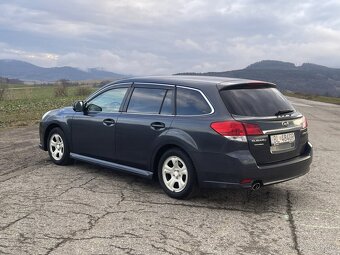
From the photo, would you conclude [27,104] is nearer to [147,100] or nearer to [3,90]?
[3,90]

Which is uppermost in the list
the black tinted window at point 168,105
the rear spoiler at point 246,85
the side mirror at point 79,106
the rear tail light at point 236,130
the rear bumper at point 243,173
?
the rear spoiler at point 246,85

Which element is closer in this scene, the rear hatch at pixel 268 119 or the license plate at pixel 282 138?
the rear hatch at pixel 268 119

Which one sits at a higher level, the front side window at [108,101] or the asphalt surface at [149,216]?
the front side window at [108,101]

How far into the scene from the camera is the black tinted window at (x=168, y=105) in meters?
5.88

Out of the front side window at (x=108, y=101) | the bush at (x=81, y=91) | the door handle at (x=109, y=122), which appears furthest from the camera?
the bush at (x=81, y=91)

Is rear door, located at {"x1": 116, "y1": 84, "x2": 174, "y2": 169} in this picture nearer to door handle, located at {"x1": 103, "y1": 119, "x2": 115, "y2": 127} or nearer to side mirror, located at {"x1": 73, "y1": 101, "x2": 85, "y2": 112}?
door handle, located at {"x1": 103, "y1": 119, "x2": 115, "y2": 127}

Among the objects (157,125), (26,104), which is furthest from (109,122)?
(26,104)

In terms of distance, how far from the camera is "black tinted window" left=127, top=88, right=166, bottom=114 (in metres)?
6.09

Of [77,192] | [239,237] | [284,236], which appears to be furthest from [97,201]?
[284,236]

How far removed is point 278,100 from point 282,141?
66 cm

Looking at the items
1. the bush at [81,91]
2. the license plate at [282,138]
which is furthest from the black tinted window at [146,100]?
the bush at [81,91]

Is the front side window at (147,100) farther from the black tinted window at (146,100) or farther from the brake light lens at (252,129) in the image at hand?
the brake light lens at (252,129)

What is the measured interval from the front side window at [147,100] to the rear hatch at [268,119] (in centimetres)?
95

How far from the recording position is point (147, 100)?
6.24 m
